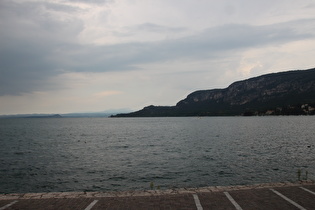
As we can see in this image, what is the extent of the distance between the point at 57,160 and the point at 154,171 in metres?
20.6

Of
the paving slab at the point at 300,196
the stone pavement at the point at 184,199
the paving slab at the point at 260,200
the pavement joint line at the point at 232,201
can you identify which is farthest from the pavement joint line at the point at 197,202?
the paving slab at the point at 300,196

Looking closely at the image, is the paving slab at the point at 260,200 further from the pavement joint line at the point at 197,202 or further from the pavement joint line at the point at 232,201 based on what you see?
the pavement joint line at the point at 197,202

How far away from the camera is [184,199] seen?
13078 mm

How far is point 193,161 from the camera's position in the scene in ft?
128

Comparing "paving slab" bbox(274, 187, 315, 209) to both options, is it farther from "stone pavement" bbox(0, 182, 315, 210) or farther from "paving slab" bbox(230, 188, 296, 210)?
"paving slab" bbox(230, 188, 296, 210)

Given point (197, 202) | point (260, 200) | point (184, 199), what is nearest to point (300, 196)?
point (260, 200)

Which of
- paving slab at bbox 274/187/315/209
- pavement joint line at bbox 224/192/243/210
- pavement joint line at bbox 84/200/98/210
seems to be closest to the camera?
pavement joint line at bbox 224/192/243/210

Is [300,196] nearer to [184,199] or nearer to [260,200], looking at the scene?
[260,200]

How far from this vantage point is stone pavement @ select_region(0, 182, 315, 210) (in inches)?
476

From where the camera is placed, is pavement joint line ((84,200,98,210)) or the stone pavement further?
the stone pavement

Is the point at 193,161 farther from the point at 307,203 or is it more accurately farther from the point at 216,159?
the point at 307,203

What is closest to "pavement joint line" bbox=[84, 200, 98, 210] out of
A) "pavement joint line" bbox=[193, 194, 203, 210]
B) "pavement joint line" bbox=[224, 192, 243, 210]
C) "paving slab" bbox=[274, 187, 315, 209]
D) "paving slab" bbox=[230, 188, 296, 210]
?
"pavement joint line" bbox=[193, 194, 203, 210]

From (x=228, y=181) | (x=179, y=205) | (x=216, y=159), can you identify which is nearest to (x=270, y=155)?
(x=216, y=159)

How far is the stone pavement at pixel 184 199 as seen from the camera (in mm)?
12086
